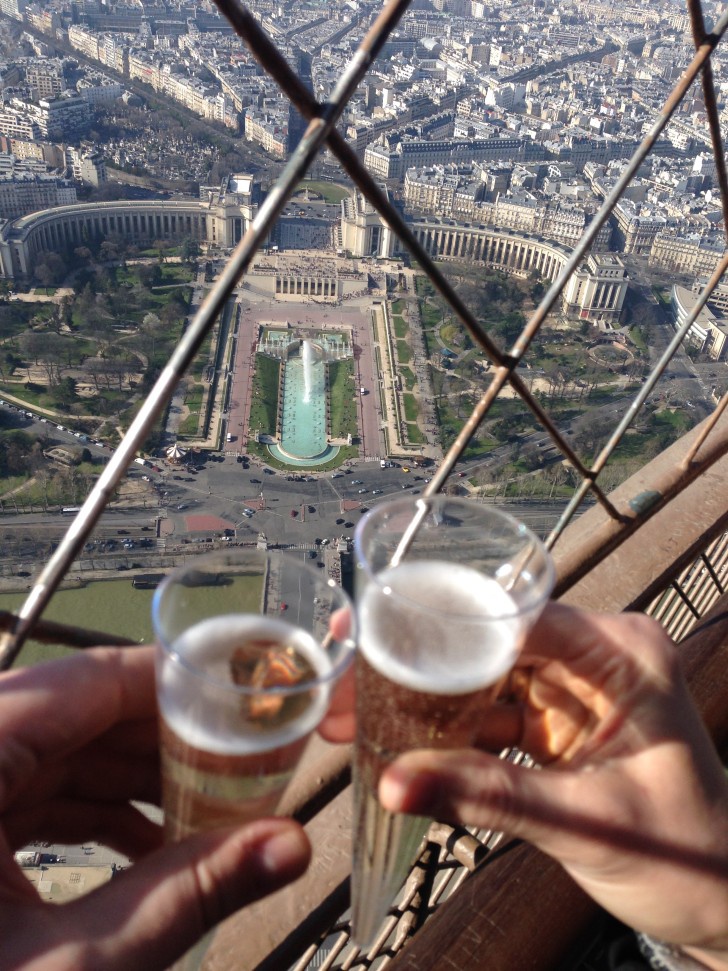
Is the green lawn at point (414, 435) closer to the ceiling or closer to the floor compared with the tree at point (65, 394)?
closer to the floor

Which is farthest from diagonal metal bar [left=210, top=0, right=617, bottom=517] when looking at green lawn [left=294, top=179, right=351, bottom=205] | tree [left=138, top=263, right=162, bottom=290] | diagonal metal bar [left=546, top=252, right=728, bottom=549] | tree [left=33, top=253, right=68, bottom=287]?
green lawn [left=294, top=179, right=351, bottom=205]

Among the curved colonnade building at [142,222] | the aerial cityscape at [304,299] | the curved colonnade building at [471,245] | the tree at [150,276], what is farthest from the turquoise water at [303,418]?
the curved colonnade building at [142,222]

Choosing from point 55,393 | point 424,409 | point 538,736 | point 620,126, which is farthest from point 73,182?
point 538,736

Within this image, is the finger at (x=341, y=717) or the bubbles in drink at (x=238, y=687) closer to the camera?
the bubbles in drink at (x=238, y=687)

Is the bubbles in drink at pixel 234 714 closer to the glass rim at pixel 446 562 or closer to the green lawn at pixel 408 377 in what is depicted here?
the glass rim at pixel 446 562

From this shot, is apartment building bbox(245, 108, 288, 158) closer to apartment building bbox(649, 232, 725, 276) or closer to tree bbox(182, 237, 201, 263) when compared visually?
tree bbox(182, 237, 201, 263)

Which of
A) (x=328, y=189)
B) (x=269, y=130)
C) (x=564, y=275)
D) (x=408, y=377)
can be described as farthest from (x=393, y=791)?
(x=269, y=130)

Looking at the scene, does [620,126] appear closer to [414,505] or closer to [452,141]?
[452,141]
